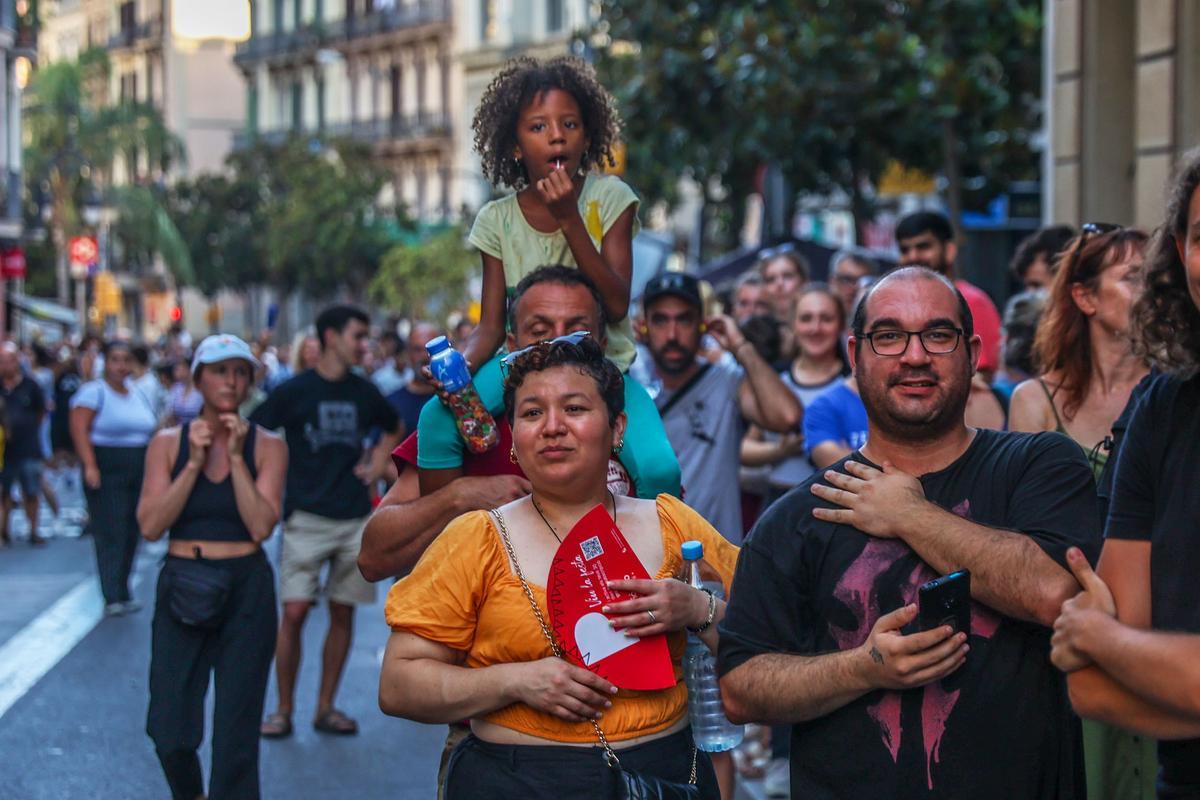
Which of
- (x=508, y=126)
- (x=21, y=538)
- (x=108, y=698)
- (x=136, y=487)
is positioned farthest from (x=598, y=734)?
(x=21, y=538)

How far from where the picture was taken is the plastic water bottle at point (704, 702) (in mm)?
4406

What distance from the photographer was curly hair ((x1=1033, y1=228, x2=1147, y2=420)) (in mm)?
5426

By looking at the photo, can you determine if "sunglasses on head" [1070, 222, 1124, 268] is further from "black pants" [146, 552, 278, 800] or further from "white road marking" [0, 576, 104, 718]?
"white road marking" [0, 576, 104, 718]

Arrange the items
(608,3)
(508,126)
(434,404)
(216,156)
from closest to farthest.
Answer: (434,404)
(508,126)
(608,3)
(216,156)

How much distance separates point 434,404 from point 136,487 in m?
9.51

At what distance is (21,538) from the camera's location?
19.7 m

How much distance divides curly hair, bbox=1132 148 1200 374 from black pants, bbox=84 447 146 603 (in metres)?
10.8

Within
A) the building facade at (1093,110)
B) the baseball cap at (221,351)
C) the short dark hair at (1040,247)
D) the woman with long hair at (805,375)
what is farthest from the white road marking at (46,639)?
the building facade at (1093,110)

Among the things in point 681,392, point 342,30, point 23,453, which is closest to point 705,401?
point 681,392

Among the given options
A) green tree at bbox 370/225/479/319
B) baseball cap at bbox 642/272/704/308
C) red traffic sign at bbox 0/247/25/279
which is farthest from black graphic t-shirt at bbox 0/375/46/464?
green tree at bbox 370/225/479/319

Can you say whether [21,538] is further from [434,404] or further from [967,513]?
[967,513]

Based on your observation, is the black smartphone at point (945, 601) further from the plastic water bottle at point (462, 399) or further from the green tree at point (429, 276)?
the green tree at point (429, 276)

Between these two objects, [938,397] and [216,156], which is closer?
[938,397]

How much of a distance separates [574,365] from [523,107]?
1.39m
